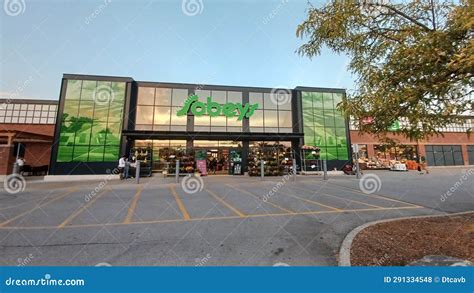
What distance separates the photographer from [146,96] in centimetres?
2094

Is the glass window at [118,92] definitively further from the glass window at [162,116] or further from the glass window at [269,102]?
the glass window at [269,102]

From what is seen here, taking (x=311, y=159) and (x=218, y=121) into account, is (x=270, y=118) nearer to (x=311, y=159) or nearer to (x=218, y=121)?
(x=218, y=121)

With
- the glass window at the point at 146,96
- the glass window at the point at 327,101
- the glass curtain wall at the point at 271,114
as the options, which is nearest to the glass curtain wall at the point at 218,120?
the glass curtain wall at the point at 271,114

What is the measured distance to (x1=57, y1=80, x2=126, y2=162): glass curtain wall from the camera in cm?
1856

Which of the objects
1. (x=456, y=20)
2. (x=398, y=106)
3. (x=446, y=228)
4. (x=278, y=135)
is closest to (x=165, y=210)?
(x=398, y=106)

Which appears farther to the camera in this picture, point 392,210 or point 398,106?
point 392,210

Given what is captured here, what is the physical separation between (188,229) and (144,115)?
18.6 meters

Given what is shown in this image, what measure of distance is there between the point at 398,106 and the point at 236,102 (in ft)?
64.3

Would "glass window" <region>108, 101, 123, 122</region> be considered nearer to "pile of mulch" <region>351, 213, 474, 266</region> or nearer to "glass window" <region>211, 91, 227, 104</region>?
"glass window" <region>211, 91, 227, 104</region>

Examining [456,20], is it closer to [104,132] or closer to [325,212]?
[325,212]

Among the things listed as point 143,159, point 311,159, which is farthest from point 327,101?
point 143,159

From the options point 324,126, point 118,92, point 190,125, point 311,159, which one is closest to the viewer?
point 118,92

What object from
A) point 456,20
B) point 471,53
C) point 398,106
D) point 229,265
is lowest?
point 229,265

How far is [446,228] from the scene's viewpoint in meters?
4.09
